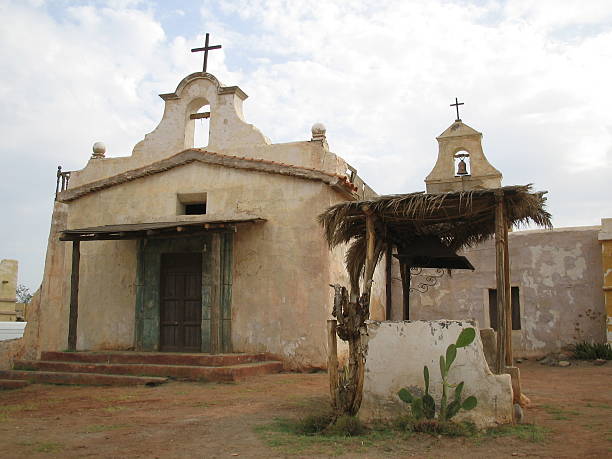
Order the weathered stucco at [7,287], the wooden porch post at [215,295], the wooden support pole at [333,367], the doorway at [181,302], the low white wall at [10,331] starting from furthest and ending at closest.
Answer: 1. the weathered stucco at [7,287]
2. the low white wall at [10,331]
3. the doorway at [181,302]
4. the wooden porch post at [215,295]
5. the wooden support pole at [333,367]

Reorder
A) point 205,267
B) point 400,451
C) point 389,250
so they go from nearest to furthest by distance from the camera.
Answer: point 400,451 → point 389,250 → point 205,267

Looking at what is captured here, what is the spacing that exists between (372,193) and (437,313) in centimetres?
391

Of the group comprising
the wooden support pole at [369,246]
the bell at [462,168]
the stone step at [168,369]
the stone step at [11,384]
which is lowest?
the stone step at [11,384]

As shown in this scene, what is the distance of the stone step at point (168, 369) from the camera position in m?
9.78

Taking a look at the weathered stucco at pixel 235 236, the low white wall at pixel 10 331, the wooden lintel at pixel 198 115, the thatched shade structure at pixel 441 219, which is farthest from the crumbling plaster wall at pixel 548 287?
the low white wall at pixel 10 331

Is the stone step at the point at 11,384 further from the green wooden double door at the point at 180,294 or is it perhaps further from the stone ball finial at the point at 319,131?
the stone ball finial at the point at 319,131

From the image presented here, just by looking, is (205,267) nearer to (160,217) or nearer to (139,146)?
(160,217)

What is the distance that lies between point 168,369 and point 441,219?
5513mm

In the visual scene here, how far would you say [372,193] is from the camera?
16766mm

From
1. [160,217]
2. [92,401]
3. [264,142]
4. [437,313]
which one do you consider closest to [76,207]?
[160,217]

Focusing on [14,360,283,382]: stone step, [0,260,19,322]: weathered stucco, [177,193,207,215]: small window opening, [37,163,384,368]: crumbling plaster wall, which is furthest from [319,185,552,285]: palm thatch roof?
[0,260,19,322]: weathered stucco

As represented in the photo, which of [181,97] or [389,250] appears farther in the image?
[181,97]

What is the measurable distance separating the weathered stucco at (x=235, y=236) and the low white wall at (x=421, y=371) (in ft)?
17.3

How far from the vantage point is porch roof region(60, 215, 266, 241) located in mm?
10914
